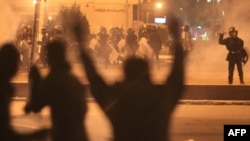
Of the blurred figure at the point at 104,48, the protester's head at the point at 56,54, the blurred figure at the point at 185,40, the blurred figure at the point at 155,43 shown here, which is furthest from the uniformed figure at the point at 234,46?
the protester's head at the point at 56,54

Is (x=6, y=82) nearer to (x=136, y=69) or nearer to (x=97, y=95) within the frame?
(x=97, y=95)

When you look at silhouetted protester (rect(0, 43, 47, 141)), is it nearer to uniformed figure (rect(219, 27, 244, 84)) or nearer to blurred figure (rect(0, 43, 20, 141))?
blurred figure (rect(0, 43, 20, 141))

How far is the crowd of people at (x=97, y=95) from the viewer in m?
3.60

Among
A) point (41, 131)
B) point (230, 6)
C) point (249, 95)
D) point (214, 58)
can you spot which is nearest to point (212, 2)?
point (230, 6)

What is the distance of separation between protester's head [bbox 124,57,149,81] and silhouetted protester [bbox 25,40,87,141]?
42cm

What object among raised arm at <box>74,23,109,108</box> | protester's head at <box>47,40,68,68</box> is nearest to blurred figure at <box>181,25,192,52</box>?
raised arm at <box>74,23,109,108</box>

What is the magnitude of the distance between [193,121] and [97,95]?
672 centimetres

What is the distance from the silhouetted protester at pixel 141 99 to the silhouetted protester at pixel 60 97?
0.28 metres

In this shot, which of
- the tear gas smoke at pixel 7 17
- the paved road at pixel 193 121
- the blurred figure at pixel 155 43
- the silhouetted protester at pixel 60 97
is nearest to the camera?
the silhouetted protester at pixel 60 97

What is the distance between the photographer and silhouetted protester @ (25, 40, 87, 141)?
12.7ft

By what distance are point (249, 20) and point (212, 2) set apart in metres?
33.2

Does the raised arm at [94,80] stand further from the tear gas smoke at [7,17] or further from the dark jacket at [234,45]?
the tear gas smoke at [7,17]

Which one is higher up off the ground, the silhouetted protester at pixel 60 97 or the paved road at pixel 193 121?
the silhouetted protester at pixel 60 97

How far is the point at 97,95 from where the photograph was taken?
3.63 meters
